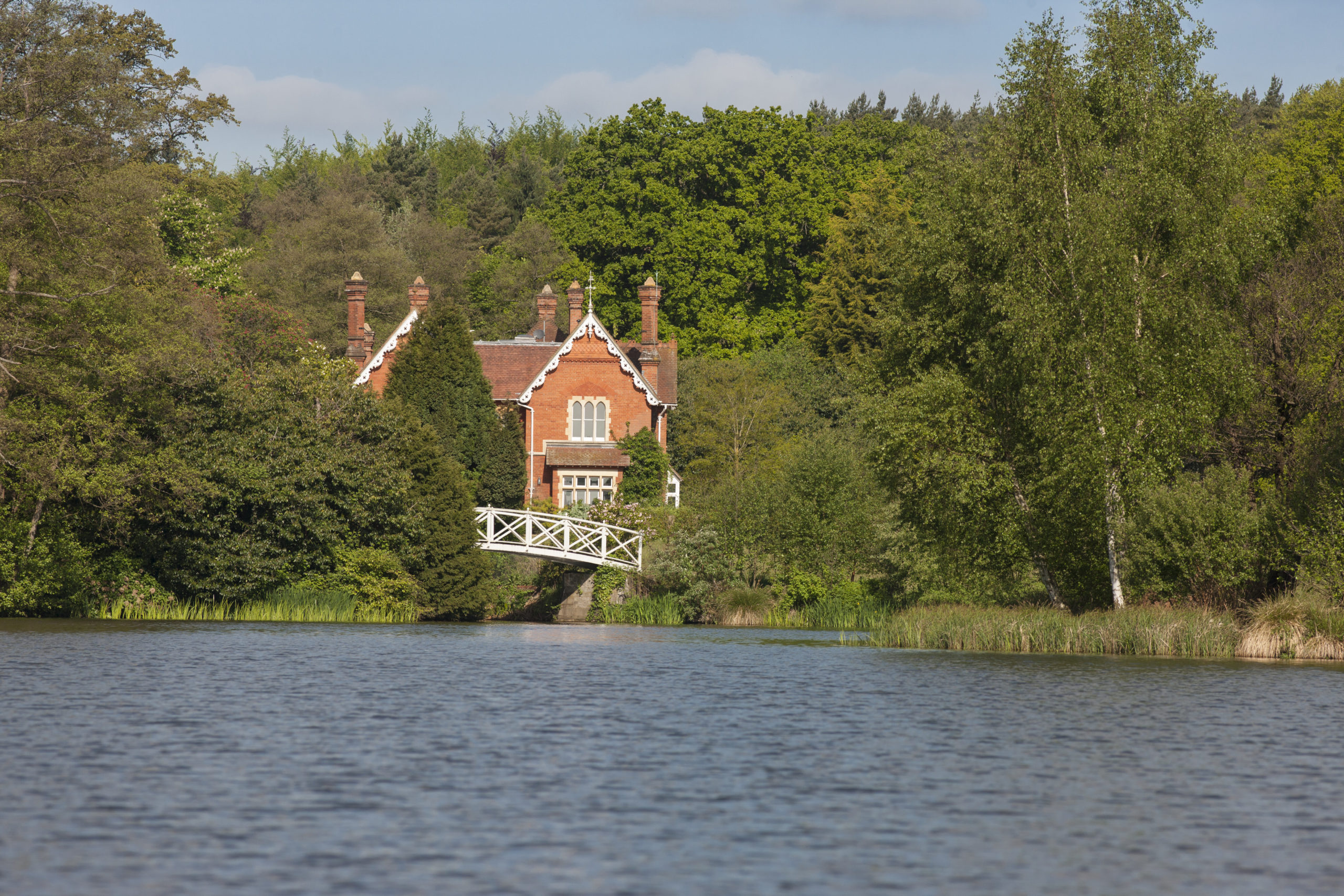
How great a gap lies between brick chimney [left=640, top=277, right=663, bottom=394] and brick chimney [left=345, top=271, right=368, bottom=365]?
12.2m

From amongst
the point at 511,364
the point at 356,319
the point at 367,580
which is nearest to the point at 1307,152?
the point at 511,364

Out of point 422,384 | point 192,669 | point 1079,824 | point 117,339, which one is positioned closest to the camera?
point 1079,824

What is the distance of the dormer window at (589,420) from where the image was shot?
188ft

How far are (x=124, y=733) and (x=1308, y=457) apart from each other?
26.9 metres

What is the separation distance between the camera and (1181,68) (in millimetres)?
32250

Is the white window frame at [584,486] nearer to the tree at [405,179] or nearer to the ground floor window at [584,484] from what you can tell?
the ground floor window at [584,484]

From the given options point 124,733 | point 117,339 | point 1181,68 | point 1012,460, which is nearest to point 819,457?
point 1012,460

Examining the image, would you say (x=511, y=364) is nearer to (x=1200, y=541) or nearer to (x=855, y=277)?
(x=855, y=277)

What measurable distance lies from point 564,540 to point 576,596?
203 centimetres

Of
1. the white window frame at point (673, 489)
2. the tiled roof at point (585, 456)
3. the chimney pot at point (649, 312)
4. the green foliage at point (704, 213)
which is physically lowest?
the white window frame at point (673, 489)

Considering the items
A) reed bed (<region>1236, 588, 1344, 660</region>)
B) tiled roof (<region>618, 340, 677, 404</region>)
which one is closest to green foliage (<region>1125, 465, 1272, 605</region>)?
reed bed (<region>1236, 588, 1344, 660</region>)

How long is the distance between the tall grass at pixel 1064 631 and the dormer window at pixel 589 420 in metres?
27.2

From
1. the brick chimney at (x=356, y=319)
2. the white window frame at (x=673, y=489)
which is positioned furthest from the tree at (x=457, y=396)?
the brick chimney at (x=356, y=319)

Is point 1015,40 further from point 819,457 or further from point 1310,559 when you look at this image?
point 819,457
